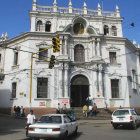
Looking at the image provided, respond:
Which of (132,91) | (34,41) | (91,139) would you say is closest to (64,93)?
(34,41)

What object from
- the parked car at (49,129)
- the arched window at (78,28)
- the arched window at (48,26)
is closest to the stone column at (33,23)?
the arched window at (48,26)

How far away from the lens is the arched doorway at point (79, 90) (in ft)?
86.7

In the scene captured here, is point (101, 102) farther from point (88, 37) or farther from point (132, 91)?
point (88, 37)

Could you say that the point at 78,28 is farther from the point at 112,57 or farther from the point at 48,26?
the point at 112,57

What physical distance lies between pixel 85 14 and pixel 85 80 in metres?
9.89

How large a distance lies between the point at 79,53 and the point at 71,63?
220 centimetres

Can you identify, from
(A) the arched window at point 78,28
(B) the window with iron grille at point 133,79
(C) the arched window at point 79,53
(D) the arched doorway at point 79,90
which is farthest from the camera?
(B) the window with iron grille at point 133,79

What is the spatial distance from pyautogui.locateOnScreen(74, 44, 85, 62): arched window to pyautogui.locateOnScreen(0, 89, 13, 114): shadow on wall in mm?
10847

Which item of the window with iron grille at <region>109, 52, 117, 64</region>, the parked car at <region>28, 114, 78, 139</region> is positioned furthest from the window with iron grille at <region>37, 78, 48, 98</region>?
the parked car at <region>28, 114, 78, 139</region>

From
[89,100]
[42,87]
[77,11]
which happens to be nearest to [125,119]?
[89,100]

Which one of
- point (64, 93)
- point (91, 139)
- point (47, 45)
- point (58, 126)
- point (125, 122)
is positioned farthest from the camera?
point (47, 45)

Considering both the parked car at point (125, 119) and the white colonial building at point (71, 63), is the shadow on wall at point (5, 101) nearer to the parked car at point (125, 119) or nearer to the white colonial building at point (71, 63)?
the white colonial building at point (71, 63)

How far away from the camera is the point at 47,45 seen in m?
26.6

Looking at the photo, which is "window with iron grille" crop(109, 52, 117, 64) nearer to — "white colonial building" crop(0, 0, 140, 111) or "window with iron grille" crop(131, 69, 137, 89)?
"white colonial building" crop(0, 0, 140, 111)
